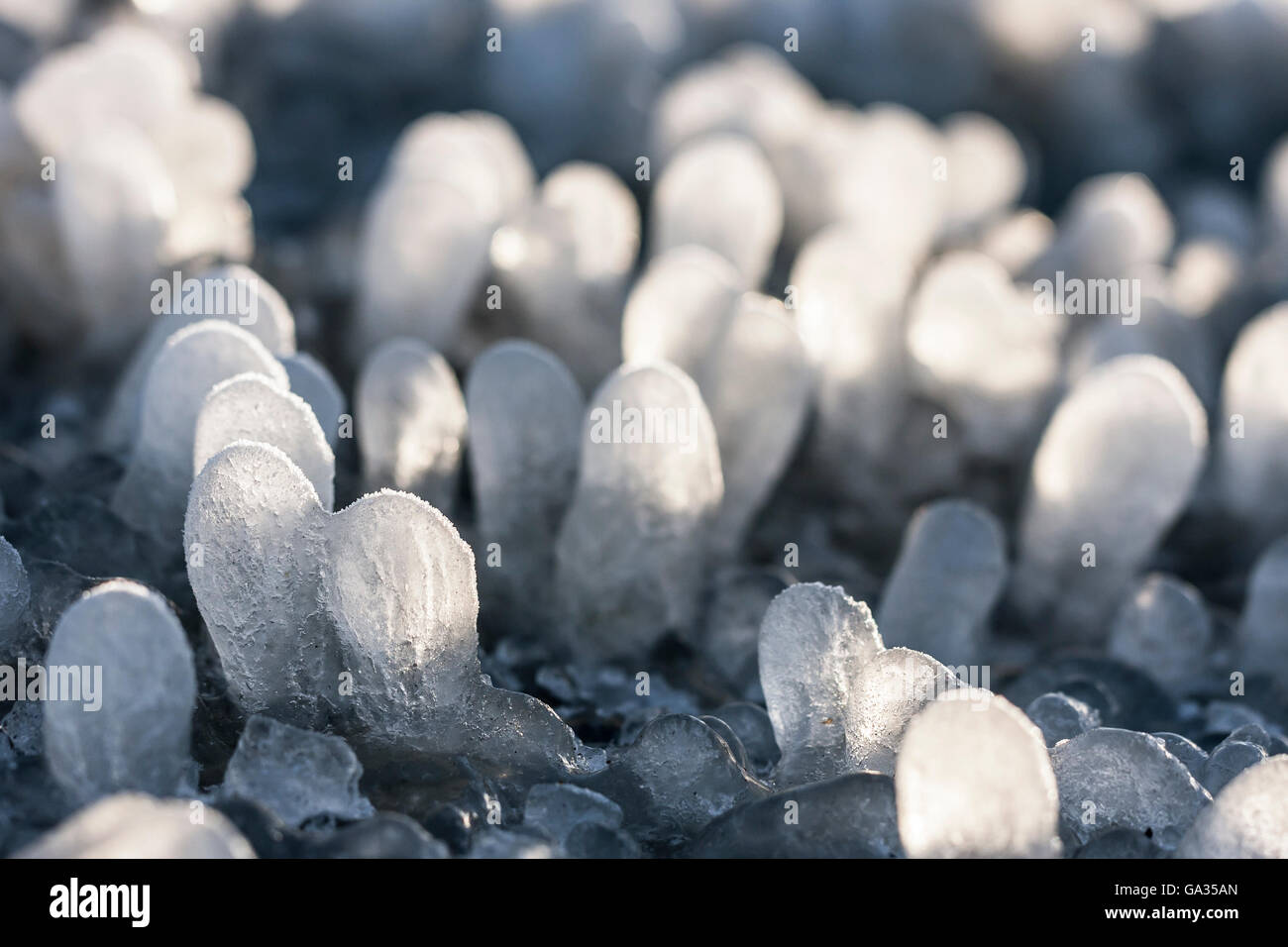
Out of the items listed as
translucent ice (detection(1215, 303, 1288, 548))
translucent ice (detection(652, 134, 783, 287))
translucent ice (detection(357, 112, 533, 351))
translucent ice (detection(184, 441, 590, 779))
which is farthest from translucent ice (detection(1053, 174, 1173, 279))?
Result: translucent ice (detection(184, 441, 590, 779))

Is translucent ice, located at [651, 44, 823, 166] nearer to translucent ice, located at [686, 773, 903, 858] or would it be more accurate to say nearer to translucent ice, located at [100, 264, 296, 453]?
translucent ice, located at [100, 264, 296, 453]

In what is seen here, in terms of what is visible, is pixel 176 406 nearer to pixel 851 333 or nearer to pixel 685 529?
pixel 685 529

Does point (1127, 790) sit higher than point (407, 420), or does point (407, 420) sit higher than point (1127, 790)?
point (407, 420)

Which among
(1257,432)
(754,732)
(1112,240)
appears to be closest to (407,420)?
(754,732)

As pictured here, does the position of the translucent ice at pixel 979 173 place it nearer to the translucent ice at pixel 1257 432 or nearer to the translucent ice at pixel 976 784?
the translucent ice at pixel 1257 432

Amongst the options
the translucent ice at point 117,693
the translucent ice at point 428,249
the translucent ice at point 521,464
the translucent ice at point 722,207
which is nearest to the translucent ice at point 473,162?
the translucent ice at point 428,249

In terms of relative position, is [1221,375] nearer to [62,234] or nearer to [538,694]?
[538,694]
